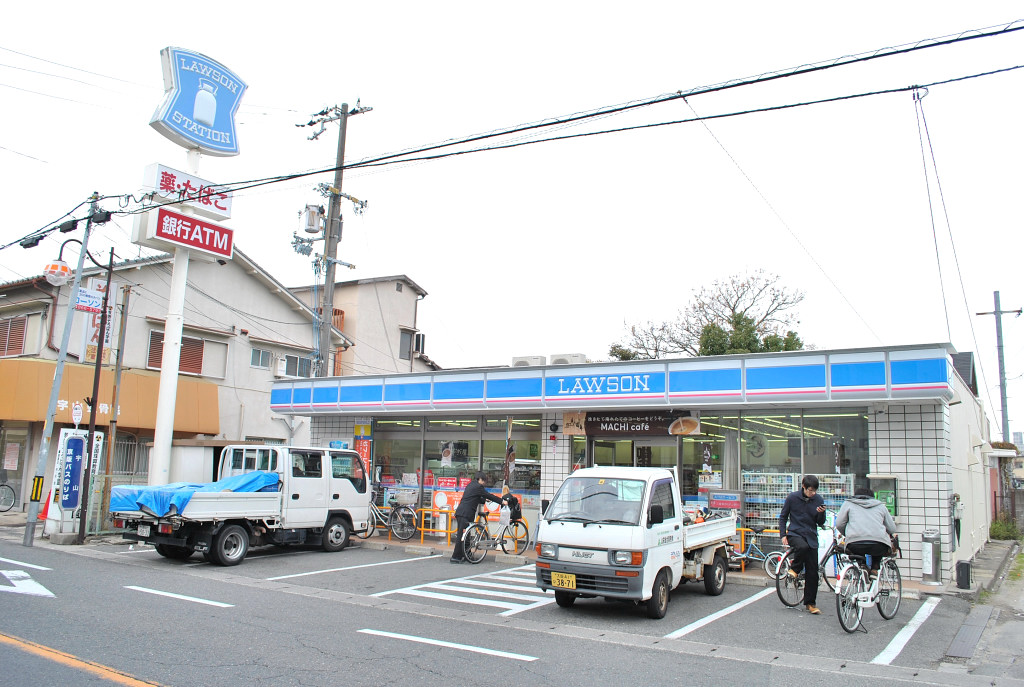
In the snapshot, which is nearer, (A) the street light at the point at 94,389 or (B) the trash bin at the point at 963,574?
(B) the trash bin at the point at 963,574

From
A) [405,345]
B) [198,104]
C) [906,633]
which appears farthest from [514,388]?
[405,345]

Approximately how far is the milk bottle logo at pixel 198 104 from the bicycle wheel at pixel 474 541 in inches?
539

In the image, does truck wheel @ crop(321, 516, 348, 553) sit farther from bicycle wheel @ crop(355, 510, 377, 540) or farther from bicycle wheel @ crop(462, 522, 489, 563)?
bicycle wheel @ crop(462, 522, 489, 563)

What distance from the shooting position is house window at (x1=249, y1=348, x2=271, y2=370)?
2827 centimetres

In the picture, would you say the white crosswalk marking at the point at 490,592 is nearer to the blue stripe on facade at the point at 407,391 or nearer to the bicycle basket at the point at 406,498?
the bicycle basket at the point at 406,498

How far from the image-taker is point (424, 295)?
37.4 meters

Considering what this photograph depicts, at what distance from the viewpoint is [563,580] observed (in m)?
9.36

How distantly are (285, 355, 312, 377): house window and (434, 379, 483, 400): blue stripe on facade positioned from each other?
14.5 m

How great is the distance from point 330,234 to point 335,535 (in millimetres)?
9937

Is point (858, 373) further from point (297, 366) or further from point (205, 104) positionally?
point (297, 366)

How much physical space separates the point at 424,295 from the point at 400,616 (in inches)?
1145

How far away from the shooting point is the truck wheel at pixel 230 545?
13.0 m

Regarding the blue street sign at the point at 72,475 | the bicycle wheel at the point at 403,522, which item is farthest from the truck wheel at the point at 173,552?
the bicycle wheel at the point at 403,522

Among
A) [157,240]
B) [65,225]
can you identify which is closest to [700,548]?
[65,225]
